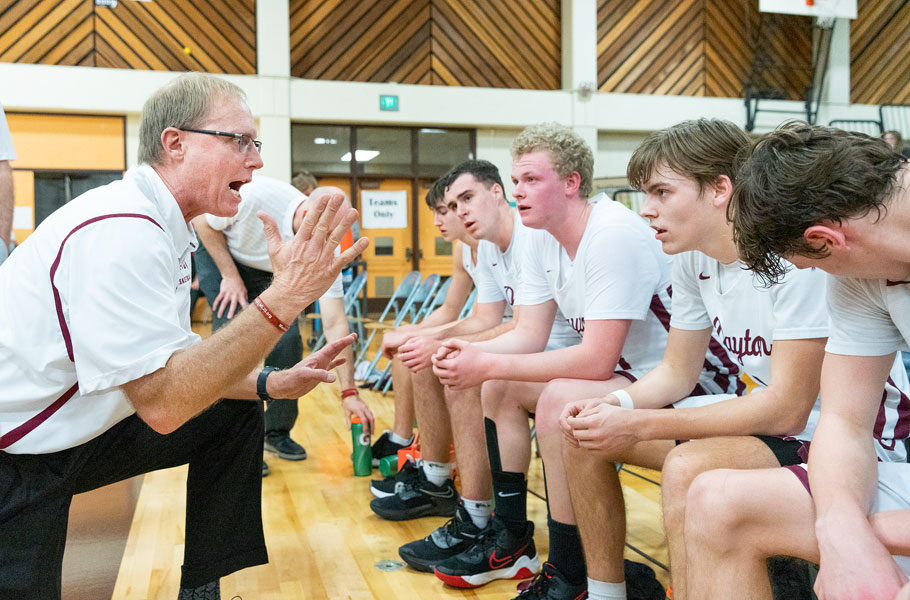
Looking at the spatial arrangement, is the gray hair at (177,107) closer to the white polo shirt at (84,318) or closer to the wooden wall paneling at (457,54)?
the white polo shirt at (84,318)

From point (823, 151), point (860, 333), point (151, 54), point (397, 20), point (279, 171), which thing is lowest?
point (860, 333)

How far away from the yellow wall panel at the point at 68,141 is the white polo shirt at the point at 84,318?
8.63m

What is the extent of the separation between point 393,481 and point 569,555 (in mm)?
1224

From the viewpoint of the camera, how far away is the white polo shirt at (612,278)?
211cm

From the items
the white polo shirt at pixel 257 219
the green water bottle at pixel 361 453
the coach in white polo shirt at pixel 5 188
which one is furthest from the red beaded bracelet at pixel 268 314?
the green water bottle at pixel 361 453

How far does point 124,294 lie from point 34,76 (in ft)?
29.5

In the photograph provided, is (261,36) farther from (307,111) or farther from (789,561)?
(789,561)

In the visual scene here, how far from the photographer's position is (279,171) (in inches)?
374

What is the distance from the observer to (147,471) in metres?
1.81

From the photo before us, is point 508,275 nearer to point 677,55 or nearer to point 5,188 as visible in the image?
point 5,188

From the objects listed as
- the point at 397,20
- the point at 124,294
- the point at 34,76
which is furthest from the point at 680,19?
the point at 124,294

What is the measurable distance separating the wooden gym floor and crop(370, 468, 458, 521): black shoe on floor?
40 mm

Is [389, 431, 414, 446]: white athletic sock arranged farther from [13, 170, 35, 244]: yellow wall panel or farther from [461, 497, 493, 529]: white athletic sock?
[13, 170, 35, 244]: yellow wall panel

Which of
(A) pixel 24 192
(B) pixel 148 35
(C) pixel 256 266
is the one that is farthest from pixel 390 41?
(C) pixel 256 266
